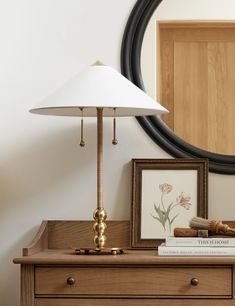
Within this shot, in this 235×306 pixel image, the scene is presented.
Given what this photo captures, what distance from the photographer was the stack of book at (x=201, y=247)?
6.84 feet

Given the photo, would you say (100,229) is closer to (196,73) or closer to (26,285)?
(26,285)

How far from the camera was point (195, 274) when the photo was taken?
2.07m

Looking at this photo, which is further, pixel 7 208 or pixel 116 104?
pixel 7 208

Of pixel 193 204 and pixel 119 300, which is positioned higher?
pixel 193 204

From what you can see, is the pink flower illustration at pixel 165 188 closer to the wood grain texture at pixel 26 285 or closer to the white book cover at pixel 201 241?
the white book cover at pixel 201 241

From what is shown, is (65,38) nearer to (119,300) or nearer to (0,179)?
(0,179)

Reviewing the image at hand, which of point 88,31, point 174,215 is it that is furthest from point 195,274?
point 88,31

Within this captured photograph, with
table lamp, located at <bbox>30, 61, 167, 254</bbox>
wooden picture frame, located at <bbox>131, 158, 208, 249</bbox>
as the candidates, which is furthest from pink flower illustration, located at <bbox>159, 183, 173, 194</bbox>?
table lamp, located at <bbox>30, 61, 167, 254</bbox>

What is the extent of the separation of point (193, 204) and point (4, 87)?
28.5 inches

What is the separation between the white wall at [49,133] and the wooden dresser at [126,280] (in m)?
0.38

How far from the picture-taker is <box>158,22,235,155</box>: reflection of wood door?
8.00 feet

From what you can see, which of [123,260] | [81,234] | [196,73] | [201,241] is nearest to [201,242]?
[201,241]

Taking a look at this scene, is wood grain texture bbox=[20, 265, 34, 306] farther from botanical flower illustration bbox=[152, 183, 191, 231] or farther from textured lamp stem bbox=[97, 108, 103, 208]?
botanical flower illustration bbox=[152, 183, 191, 231]

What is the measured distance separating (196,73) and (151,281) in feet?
2.39
